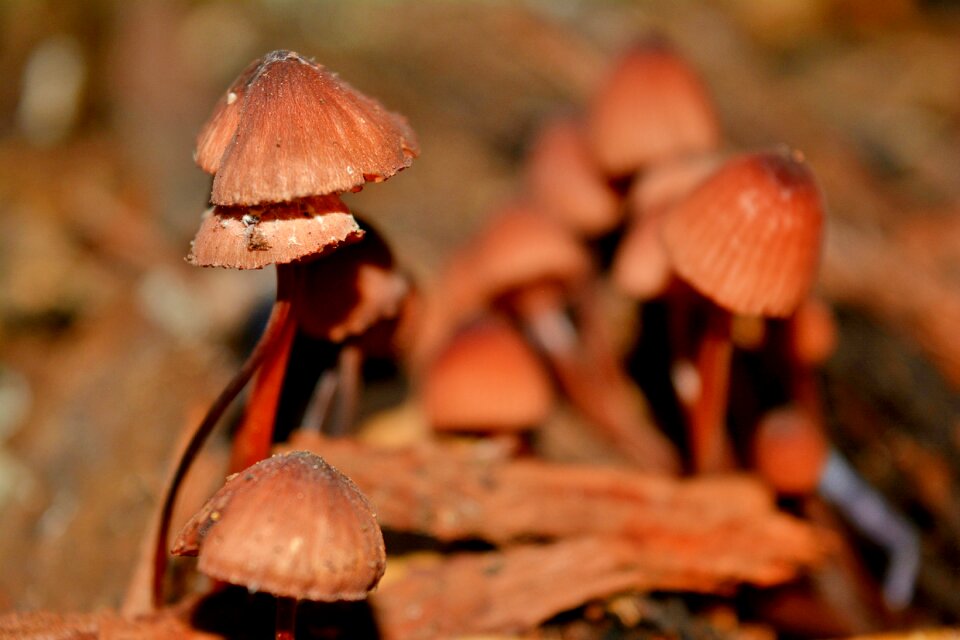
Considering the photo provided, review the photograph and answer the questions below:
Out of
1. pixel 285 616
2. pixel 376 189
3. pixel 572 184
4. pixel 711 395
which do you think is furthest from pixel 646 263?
pixel 376 189

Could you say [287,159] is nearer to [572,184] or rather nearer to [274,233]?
[274,233]

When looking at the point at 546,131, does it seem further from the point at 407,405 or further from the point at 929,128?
the point at 929,128

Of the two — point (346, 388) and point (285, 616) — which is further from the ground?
point (346, 388)

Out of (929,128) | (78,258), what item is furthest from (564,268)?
(929,128)

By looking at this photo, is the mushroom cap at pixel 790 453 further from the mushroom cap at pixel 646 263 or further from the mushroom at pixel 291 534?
the mushroom at pixel 291 534

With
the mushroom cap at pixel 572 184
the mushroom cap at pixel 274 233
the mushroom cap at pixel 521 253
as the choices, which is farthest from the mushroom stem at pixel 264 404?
the mushroom cap at pixel 572 184

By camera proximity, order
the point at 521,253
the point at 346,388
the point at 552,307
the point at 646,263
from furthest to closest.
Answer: the point at 552,307 < the point at 521,253 < the point at 646,263 < the point at 346,388
